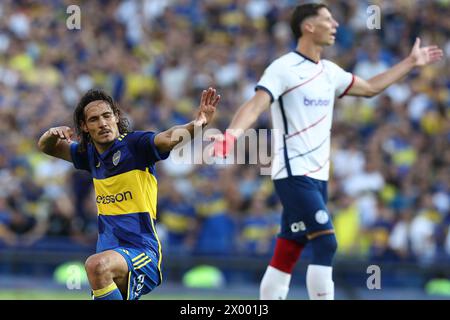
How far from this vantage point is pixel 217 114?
16734 millimetres

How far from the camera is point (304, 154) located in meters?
9.57

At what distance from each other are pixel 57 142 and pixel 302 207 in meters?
2.28

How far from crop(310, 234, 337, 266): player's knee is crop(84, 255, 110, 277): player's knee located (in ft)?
7.36

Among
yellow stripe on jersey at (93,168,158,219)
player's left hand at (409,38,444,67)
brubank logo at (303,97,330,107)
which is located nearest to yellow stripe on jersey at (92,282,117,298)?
yellow stripe on jersey at (93,168,158,219)

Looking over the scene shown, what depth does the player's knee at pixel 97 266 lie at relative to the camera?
786cm

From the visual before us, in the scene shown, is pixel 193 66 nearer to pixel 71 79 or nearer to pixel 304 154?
pixel 71 79

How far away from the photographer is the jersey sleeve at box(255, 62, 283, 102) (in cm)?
941

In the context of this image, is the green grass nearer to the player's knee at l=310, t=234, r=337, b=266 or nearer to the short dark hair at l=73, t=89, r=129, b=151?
the player's knee at l=310, t=234, r=337, b=266

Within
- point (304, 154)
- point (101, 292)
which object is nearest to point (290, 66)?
point (304, 154)

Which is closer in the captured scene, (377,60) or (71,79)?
(377,60)

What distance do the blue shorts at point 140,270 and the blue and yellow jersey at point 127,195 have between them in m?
0.09

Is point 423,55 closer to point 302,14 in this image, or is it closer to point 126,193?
point 302,14
